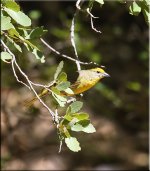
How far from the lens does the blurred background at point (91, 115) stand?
3.88m

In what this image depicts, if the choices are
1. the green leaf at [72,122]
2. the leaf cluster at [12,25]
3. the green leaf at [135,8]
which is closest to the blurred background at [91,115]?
the green leaf at [135,8]

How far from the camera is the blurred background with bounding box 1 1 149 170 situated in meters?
3.88

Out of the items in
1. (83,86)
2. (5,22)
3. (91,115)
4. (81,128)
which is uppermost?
(5,22)

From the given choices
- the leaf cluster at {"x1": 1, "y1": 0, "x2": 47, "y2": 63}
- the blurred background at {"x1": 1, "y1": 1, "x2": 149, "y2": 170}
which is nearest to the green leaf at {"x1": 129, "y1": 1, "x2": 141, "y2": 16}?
the leaf cluster at {"x1": 1, "y1": 0, "x2": 47, "y2": 63}

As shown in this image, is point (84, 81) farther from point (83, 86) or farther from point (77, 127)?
point (77, 127)

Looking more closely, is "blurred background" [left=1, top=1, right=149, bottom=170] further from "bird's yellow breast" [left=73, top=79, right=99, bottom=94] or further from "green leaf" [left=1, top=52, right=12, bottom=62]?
"green leaf" [left=1, top=52, right=12, bottom=62]

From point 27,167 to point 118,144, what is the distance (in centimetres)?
99

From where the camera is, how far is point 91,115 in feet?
15.9

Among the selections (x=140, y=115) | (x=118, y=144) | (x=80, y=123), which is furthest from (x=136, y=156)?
(x=80, y=123)

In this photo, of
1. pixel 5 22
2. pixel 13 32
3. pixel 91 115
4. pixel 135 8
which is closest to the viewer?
pixel 5 22

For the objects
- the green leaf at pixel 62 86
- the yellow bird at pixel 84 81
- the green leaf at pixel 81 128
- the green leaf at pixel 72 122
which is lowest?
the yellow bird at pixel 84 81

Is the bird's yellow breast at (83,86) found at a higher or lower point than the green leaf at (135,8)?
lower

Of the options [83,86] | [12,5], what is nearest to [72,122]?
[12,5]

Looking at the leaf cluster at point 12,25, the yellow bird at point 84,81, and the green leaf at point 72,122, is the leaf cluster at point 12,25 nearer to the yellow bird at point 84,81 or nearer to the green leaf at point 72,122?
the green leaf at point 72,122
